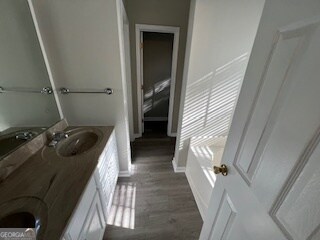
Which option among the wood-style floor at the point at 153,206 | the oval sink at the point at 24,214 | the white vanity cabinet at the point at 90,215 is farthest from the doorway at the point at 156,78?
the oval sink at the point at 24,214

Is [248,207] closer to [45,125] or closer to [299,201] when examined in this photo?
[299,201]

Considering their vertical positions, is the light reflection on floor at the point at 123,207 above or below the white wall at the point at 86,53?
below

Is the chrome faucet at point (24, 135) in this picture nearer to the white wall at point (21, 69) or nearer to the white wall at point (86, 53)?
the white wall at point (21, 69)

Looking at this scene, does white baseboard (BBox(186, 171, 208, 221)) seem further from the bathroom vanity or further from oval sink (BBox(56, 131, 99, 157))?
oval sink (BBox(56, 131, 99, 157))

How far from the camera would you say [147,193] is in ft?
6.09

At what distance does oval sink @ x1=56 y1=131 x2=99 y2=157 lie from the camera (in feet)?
4.50

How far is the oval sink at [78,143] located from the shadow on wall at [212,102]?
104 cm

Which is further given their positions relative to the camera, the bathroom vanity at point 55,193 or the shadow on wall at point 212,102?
the shadow on wall at point 212,102

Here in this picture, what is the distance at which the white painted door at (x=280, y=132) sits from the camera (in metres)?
0.41

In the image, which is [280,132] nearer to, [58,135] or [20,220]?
[20,220]

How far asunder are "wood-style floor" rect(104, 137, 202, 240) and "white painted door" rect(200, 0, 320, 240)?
937 mm

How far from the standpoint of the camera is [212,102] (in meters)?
1.80

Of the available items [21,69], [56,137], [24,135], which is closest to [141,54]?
[21,69]

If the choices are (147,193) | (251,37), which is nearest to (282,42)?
(251,37)
